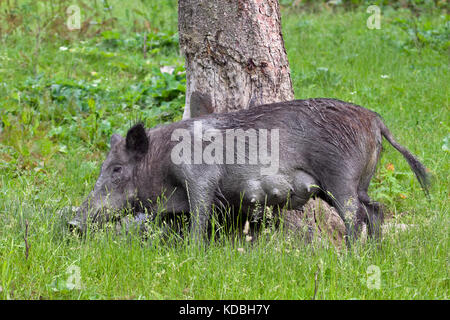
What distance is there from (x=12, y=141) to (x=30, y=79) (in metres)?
1.92

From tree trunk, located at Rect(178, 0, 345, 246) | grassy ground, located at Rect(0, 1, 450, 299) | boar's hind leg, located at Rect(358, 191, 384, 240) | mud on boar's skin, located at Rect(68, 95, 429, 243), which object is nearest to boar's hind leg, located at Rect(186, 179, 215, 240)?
mud on boar's skin, located at Rect(68, 95, 429, 243)

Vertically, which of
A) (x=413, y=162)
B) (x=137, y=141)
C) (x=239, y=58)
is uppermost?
(x=239, y=58)

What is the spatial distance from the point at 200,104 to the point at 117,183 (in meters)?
1.20

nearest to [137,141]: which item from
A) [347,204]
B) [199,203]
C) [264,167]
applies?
[199,203]

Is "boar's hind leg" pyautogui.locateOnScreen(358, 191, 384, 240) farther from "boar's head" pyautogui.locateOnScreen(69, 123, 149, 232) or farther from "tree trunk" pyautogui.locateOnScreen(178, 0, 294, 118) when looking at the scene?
"boar's head" pyautogui.locateOnScreen(69, 123, 149, 232)

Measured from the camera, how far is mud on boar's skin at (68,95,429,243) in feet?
15.3

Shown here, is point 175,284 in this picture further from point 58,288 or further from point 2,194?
point 2,194

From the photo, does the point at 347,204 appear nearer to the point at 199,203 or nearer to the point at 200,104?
the point at 199,203

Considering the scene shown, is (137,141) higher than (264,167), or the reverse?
(137,141)

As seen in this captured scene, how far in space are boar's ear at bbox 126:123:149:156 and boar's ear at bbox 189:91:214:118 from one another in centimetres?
83

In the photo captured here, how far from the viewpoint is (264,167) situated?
4707 mm

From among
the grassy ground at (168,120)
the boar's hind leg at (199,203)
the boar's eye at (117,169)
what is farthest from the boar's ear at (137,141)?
the grassy ground at (168,120)

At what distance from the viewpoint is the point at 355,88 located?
838cm

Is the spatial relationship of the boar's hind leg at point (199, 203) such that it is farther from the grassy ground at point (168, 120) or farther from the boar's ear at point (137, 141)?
the boar's ear at point (137, 141)
